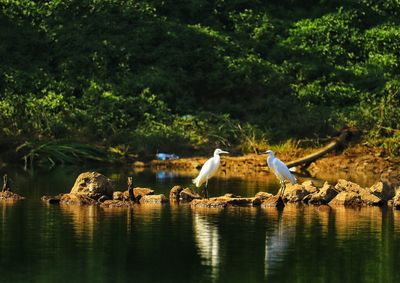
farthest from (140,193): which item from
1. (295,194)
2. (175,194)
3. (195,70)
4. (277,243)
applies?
(195,70)

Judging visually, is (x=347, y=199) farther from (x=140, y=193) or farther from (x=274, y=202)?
(x=140, y=193)

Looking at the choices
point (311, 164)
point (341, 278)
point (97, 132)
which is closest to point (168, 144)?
point (97, 132)

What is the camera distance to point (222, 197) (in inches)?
1006

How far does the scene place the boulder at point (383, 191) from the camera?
85.7 feet

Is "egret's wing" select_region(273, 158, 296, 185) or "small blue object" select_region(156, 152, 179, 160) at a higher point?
"small blue object" select_region(156, 152, 179, 160)

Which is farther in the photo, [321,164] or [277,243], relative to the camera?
[321,164]

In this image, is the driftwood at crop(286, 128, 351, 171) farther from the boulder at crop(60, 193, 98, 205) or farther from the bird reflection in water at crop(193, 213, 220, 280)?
the bird reflection in water at crop(193, 213, 220, 280)

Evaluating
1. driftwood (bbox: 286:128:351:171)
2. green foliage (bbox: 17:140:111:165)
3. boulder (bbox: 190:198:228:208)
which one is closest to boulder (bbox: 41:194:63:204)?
boulder (bbox: 190:198:228:208)

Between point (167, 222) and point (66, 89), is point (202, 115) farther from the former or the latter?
point (167, 222)

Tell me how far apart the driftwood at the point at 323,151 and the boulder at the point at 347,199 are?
34.1 ft

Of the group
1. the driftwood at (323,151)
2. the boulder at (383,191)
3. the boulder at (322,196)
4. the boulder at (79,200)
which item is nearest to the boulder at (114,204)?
the boulder at (79,200)

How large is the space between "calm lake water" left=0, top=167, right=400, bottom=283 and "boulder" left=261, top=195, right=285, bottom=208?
357mm

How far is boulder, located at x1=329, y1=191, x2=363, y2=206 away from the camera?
25609 millimetres

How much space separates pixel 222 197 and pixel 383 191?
3.46 m
